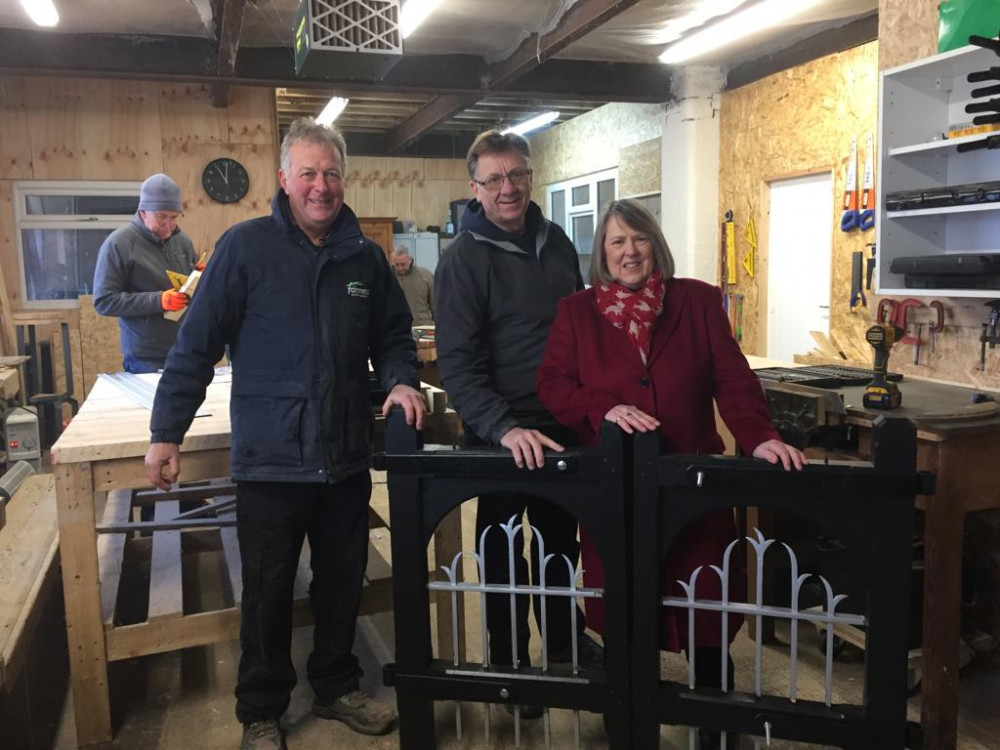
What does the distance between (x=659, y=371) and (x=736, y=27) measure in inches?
164

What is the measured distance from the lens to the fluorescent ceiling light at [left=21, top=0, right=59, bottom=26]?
4.41 m

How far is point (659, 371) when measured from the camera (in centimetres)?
→ 179

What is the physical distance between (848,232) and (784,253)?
742 millimetres

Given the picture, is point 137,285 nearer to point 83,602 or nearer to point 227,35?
point 83,602

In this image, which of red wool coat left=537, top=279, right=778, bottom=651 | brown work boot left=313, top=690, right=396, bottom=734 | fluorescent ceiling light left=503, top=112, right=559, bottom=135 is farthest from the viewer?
fluorescent ceiling light left=503, top=112, right=559, bottom=135

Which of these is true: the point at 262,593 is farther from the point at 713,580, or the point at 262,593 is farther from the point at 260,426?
the point at 713,580

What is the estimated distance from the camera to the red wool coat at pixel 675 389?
5.79 feet

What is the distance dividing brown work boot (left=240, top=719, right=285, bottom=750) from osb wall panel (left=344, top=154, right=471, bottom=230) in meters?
→ 8.69

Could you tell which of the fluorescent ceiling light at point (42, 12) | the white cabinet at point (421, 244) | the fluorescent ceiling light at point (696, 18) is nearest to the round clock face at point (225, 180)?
the fluorescent ceiling light at point (42, 12)

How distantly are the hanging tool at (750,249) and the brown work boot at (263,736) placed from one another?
16.6 feet

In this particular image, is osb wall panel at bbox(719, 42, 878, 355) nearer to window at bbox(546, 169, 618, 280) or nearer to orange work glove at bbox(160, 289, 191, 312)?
window at bbox(546, 169, 618, 280)

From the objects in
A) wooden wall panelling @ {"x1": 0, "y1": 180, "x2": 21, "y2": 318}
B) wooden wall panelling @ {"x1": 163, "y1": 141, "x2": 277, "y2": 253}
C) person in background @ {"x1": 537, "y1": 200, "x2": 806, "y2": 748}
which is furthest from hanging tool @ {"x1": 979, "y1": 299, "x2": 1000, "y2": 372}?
wooden wall panelling @ {"x1": 0, "y1": 180, "x2": 21, "y2": 318}

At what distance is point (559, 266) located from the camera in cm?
207

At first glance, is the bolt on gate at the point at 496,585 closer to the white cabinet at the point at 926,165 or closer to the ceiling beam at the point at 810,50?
the white cabinet at the point at 926,165
